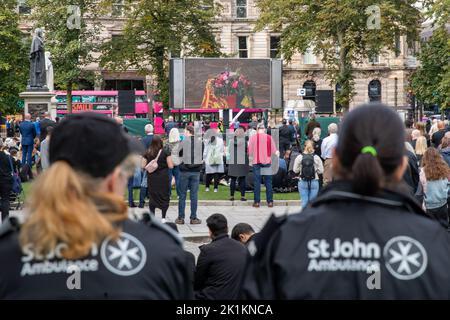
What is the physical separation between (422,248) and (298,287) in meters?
0.47

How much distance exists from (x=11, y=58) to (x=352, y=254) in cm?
5419

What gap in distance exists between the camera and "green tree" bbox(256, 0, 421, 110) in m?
44.9

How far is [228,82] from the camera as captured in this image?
34.9 meters

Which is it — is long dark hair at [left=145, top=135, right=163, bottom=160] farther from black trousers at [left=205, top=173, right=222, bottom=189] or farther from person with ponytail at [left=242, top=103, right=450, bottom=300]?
person with ponytail at [left=242, top=103, right=450, bottom=300]

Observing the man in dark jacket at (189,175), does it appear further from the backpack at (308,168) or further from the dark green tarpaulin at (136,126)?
the dark green tarpaulin at (136,126)

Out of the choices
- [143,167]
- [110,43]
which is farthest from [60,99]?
[143,167]

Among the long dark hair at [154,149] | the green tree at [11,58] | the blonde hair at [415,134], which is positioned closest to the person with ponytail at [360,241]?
the long dark hair at [154,149]

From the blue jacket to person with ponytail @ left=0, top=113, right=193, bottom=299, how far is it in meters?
22.2

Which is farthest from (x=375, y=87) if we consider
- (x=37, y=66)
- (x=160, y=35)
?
(x=37, y=66)

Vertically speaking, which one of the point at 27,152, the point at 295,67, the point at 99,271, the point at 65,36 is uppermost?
the point at 65,36

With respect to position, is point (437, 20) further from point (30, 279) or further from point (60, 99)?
point (30, 279)

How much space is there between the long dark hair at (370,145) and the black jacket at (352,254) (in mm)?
71

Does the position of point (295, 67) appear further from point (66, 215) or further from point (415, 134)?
point (66, 215)

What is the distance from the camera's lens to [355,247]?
3.16 m
